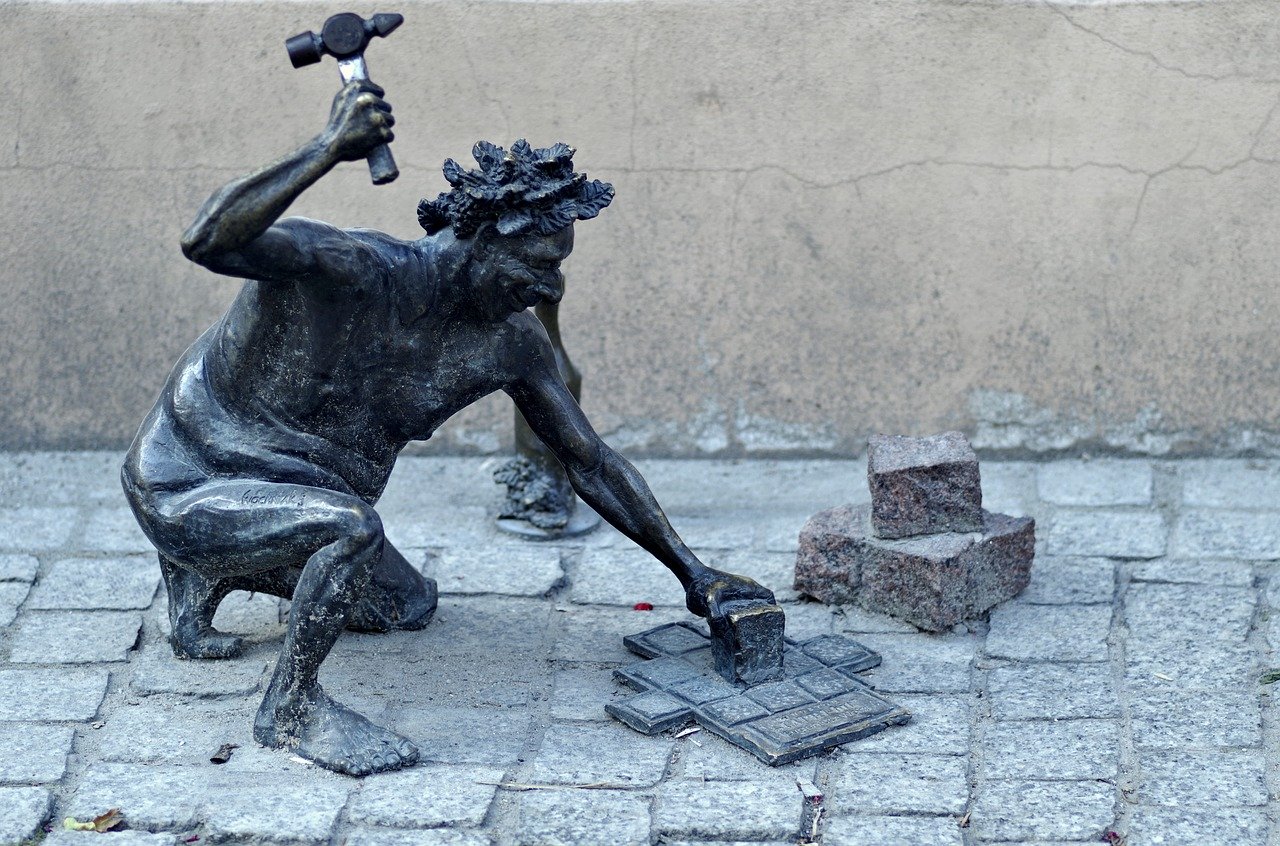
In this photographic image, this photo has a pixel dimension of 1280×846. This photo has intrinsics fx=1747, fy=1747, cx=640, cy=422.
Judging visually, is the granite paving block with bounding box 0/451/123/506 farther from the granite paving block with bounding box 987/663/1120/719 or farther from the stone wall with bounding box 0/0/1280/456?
the granite paving block with bounding box 987/663/1120/719

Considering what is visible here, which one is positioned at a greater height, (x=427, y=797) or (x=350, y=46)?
(x=350, y=46)

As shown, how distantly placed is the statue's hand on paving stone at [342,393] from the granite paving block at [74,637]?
0.48 metres

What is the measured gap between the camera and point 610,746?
174 inches

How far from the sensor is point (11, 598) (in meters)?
5.40

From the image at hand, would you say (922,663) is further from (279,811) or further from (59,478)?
(59,478)

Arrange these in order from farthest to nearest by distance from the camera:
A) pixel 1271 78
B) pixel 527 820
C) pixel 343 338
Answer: pixel 1271 78 < pixel 343 338 < pixel 527 820

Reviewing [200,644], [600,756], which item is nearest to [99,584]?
[200,644]

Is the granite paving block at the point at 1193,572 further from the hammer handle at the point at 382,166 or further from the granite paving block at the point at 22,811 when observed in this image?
the granite paving block at the point at 22,811

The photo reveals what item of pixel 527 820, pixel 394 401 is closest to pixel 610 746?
pixel 527 820

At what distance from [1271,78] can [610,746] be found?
11.9ft

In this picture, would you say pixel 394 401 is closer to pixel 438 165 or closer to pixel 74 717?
pixel 74 717

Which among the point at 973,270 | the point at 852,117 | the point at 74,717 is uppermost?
the point at 852,117

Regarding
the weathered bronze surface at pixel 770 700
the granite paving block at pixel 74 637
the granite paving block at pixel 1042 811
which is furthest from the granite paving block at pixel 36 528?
the granite paving block at pixel 1042 811

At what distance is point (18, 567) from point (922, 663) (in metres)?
2.90
